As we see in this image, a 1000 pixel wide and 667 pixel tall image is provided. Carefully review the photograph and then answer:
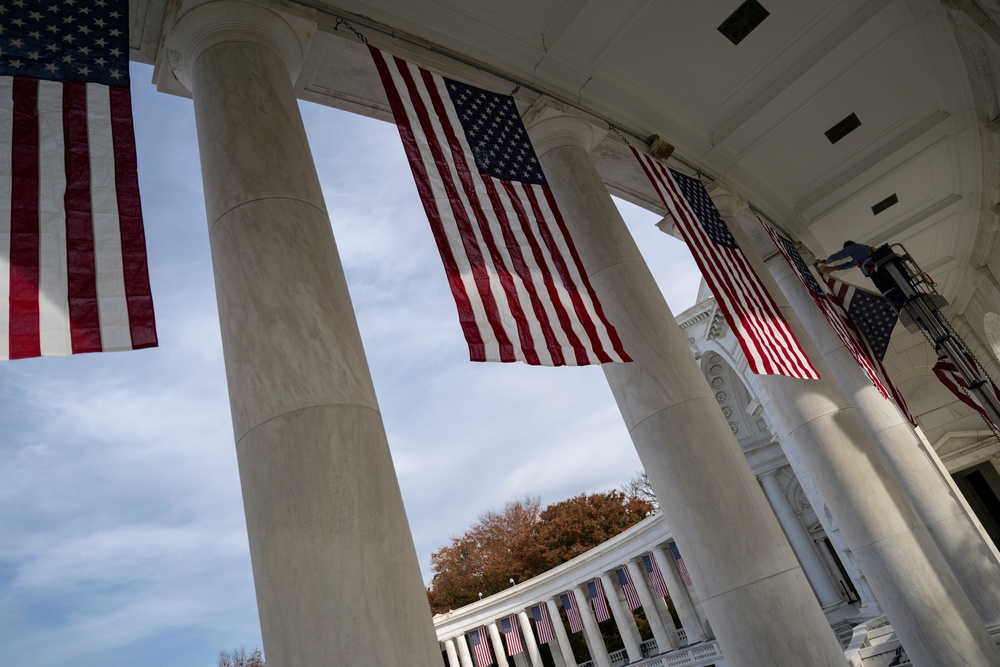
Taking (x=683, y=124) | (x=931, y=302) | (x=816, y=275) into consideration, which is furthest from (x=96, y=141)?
(x=816, y=275)

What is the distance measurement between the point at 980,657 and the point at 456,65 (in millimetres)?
18733

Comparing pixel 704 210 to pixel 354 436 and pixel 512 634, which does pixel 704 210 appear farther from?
pixel 512 634

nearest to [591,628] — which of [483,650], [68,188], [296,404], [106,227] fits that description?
[483,650]

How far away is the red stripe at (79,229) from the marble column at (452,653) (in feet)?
246

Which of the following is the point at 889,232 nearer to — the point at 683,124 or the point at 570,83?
the point at 683,124

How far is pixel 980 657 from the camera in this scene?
15.1m

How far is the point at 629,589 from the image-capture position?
56.3 meters

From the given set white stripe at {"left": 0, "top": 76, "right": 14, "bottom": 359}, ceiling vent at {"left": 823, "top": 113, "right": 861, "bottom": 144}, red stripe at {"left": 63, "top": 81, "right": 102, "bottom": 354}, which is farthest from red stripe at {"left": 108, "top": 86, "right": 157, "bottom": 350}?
→ ceiling vent at {"left": 823, "top": 113, "right": 861, "bottom": 144}

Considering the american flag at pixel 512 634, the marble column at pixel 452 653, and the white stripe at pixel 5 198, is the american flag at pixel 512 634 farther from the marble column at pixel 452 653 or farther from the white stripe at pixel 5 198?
the white stripe at pixel 5 198

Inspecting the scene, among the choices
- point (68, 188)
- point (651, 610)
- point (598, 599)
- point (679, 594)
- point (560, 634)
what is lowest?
point (651, 610)

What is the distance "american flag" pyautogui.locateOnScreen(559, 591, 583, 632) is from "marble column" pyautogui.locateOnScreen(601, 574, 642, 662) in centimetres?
364

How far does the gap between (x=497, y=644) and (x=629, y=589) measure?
814 inches

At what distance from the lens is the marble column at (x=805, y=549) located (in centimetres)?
4684

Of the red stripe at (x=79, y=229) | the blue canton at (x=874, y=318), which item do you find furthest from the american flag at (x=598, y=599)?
the red stripe at (x=79, y=229)
